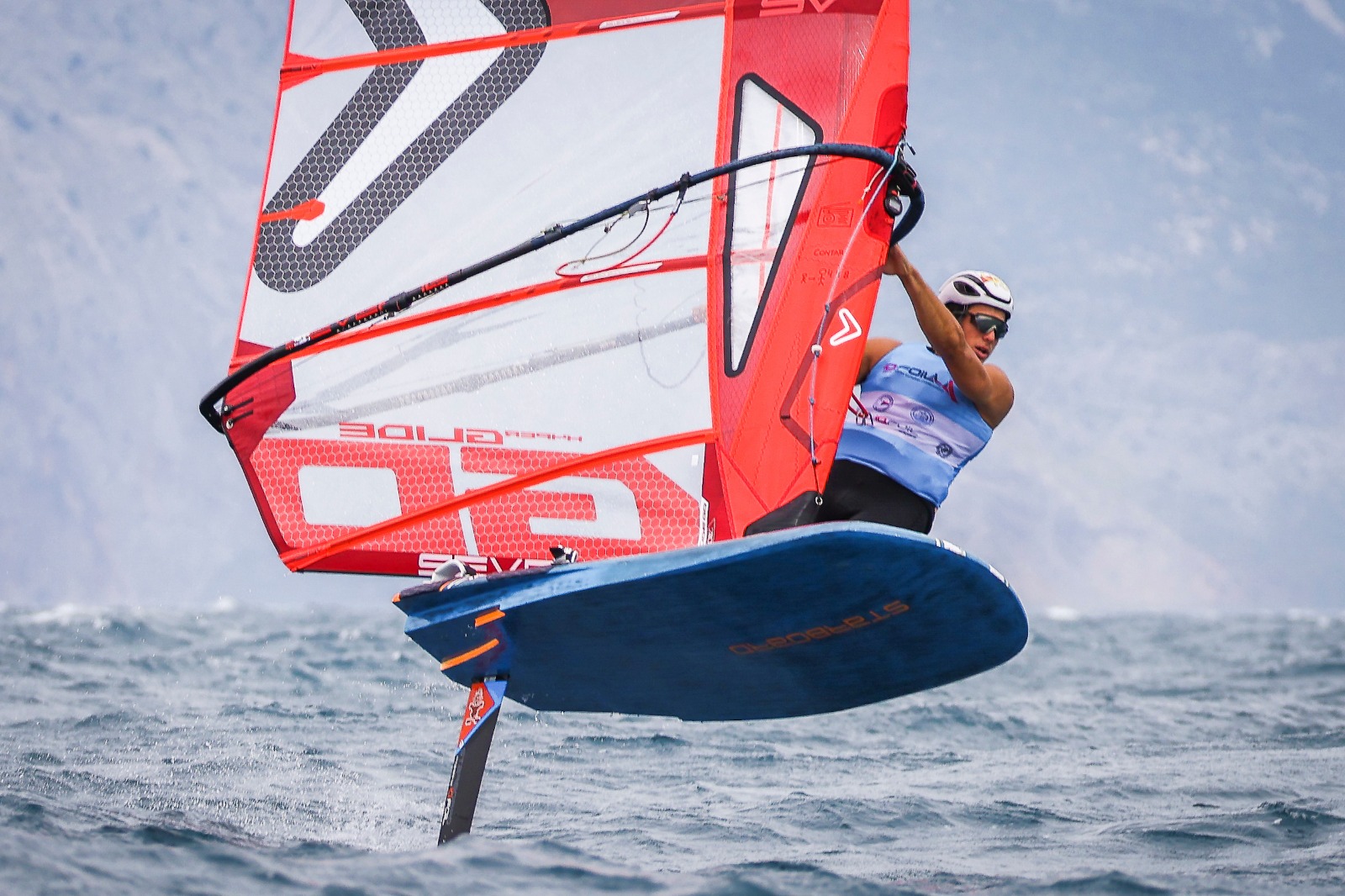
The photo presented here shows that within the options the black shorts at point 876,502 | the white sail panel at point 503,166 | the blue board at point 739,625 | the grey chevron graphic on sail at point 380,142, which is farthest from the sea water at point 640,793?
the grey chevron graphic on sail at point 380,142

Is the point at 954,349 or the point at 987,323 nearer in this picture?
the point at 954,349

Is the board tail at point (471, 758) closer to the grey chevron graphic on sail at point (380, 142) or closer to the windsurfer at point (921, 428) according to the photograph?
the windsurfer at point (921, 428)

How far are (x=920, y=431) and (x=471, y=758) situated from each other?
6.39 ft

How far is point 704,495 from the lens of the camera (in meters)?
4.44

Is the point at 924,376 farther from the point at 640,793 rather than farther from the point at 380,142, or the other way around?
the point at 640,793

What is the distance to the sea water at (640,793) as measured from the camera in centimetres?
389

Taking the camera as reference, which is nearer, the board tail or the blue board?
the blue board

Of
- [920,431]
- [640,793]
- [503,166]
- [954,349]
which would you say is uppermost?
[503,166]

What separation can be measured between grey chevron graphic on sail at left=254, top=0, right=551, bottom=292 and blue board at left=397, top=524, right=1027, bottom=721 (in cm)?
136

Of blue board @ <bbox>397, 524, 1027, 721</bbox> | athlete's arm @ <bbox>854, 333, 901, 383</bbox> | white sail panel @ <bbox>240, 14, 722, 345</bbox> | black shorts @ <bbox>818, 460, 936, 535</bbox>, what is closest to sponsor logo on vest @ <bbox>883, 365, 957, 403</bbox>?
athlete's arm @ <bbox>854, 333, 901, 383</bbox>

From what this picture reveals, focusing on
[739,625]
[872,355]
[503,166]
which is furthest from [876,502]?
[503,166]

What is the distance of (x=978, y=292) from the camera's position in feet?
15.0

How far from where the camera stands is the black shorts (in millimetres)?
4617

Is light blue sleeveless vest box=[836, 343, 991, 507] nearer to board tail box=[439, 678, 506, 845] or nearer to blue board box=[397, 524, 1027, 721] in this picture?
blue board box=[397, 524, 1027, 721]
